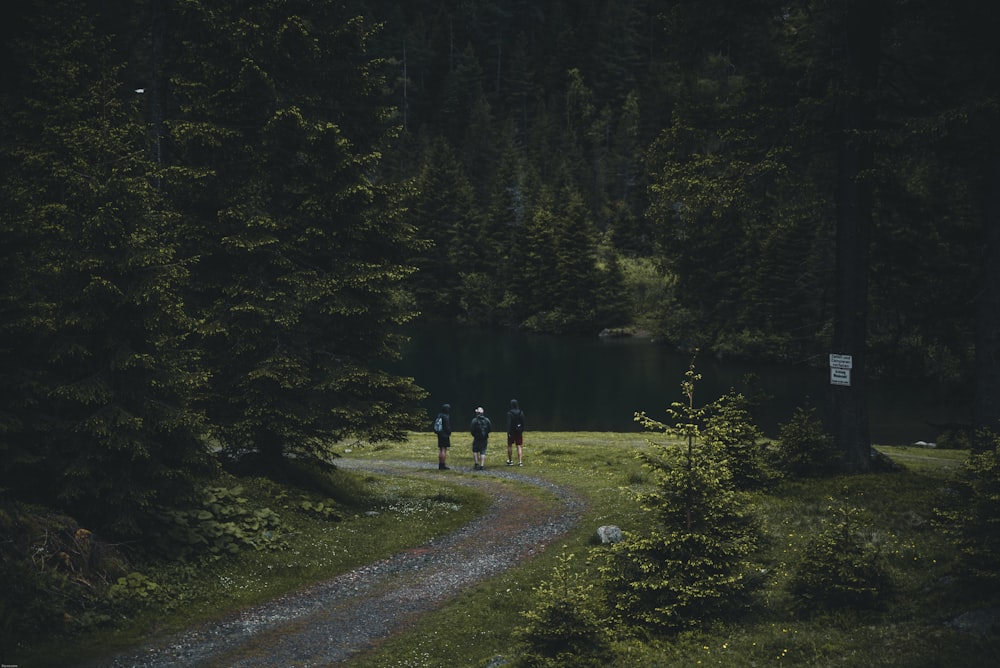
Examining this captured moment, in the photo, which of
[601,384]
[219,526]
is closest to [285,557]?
[219,526]

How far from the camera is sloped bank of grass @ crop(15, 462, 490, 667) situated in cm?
1271

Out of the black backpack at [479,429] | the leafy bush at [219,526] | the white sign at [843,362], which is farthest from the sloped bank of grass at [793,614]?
the black backpack at [479,429]

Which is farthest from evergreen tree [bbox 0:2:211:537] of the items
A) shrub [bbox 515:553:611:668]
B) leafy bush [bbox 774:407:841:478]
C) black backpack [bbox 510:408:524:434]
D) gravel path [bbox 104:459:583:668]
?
black backpack [bbox 510:408:524:434]

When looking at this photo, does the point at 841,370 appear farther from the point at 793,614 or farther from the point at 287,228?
the point at 287,228

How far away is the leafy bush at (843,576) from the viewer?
1116cm

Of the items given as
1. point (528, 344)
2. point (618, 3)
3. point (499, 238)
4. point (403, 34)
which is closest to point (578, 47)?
point (618, 3)

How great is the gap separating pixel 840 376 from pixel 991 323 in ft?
11.5

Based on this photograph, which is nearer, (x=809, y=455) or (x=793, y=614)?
(x=793, y=614)

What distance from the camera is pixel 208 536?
16.2m

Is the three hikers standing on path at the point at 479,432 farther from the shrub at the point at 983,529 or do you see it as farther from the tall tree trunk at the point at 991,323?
the shrub at the point at 983,529

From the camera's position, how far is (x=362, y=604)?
15.0m

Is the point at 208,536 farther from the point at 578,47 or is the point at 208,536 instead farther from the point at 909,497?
the point at 578,47

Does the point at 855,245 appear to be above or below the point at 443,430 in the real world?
above

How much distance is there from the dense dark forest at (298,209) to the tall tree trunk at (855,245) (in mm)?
70
